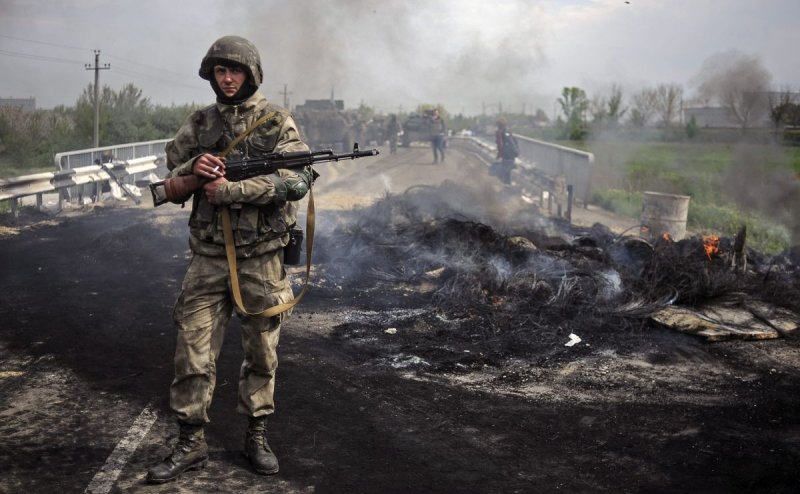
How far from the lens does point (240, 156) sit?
369 cm

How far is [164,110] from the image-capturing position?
96.0 feet

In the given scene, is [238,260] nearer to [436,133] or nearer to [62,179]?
[62,179]

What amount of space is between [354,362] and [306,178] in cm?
194

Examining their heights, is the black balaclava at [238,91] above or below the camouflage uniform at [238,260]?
above

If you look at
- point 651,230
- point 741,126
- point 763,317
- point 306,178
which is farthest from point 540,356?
point 741,126

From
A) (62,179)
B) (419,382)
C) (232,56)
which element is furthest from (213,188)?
(62,179)

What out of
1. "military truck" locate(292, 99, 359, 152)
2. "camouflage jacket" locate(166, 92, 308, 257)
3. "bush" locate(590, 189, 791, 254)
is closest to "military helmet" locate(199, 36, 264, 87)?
"camouflage jacket" locate(166, 92, 308, 257)

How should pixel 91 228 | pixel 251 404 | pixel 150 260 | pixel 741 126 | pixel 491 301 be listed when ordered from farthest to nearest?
pixel 741 126 < pixel 91 228 < pixel 150 260 < pixel 491 301 < pixel 251 404

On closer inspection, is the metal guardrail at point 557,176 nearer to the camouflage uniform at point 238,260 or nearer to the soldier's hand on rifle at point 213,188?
the camouflage uniform at point 238,260

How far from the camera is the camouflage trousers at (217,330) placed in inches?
137

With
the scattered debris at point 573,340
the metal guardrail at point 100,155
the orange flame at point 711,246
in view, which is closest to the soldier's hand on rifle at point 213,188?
the scattered debris at point 573,340

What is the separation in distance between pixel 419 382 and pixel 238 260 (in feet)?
5.78

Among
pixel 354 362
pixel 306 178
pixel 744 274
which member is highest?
pixel 306 178

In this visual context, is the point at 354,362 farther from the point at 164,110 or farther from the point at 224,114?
the point at 164,110
